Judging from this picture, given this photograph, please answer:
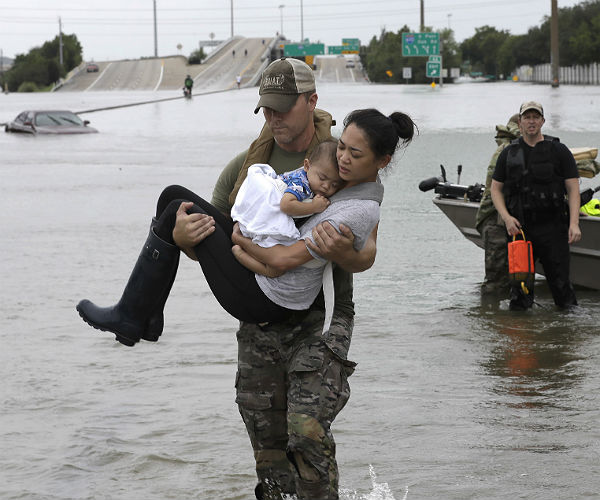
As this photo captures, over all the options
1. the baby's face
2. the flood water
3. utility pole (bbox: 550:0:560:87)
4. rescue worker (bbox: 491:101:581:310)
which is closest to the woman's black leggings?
the baby's face

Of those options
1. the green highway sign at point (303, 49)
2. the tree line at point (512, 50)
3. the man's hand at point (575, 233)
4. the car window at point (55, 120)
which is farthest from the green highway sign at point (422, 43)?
the man's hand at point (575, 233)

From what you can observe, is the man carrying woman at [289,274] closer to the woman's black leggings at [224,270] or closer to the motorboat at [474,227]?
the woman's black leggings at [224,270]

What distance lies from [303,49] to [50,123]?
107571 mm

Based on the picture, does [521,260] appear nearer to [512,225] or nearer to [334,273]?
[512,225]

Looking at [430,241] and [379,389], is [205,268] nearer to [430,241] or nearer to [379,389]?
[379,389]

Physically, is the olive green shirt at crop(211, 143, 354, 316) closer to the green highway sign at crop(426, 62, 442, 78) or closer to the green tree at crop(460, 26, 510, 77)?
the green highway sign at crop(426, 62, 442, 78)

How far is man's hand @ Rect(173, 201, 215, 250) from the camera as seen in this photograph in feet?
14.2

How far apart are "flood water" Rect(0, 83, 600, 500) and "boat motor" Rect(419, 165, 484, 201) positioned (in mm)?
835

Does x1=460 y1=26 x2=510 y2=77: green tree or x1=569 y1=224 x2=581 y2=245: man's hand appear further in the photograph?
x1=460 y1=26 x2=510 y2=77: green tree

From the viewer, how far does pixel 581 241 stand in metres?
10.3

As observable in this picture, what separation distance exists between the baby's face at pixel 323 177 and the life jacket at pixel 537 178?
505 centimetres

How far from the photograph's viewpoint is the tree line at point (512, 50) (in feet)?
368

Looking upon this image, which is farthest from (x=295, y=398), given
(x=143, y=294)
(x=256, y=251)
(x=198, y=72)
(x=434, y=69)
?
(x=198, y=72)

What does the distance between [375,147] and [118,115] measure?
49.9 meters
